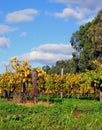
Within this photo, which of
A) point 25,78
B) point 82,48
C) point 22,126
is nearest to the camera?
point 22,126

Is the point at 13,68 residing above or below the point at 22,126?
above

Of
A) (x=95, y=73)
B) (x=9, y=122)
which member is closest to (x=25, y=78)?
(x=95, y=73)

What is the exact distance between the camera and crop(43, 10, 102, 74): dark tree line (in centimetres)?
6527

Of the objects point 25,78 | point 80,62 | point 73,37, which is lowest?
point 25,78

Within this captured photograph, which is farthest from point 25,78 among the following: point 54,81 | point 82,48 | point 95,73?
point 82,48

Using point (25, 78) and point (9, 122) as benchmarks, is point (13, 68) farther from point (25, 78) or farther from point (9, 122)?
point (9, 122)

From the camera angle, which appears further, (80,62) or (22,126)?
(80,62)

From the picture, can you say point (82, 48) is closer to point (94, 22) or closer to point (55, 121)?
point (94, 22)

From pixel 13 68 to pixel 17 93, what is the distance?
91.5 inches

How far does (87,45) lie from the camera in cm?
7019

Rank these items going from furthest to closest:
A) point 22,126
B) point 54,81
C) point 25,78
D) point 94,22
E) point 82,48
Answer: point 82,48
point 94,22
point 54,81
point 25,78
point 22,126

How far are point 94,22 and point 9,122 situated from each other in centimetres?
5616

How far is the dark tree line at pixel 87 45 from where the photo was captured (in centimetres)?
6527

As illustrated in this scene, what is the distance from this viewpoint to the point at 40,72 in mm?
34906
